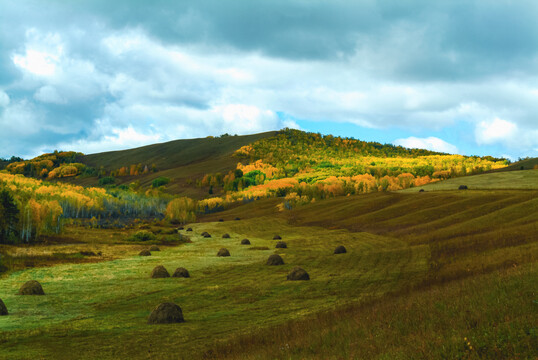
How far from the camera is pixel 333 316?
2444cm

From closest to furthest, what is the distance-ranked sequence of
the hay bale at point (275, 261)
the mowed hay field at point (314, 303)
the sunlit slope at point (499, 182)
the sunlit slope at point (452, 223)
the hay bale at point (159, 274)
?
the mowed hay field at point (314, 303), the sunlit slope at point (452, 223), the hay bale at point (159, 274), the hay bale at point (275, 261), the sunlit slope at point (499, 182)

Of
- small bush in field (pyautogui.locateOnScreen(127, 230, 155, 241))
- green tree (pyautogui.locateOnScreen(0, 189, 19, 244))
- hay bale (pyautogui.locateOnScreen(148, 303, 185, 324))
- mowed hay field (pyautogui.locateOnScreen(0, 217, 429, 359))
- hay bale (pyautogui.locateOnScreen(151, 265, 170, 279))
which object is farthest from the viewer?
small bush in field (pyautogui.locateOnScreen(127, 230, 155, 241))

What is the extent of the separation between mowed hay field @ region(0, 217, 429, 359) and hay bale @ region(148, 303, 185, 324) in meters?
0.67

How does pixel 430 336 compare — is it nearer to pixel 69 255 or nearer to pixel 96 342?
pixel 96 342

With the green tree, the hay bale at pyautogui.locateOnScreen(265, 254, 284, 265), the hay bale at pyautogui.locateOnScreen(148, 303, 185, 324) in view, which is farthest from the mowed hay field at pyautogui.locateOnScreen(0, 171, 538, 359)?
the green tree

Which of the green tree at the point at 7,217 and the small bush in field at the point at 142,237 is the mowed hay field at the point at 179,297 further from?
the small bush in field at the point at 142,237

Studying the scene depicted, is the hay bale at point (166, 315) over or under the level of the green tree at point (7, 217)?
under

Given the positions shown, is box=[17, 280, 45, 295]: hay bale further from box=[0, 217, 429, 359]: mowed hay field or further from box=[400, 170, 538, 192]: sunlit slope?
box=[400, 170, 538, 192]: sunlit slope

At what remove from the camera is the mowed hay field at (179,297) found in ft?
74.6

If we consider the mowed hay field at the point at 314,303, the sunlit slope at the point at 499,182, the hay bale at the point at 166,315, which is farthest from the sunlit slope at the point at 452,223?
the hay bale at the point at 166,315

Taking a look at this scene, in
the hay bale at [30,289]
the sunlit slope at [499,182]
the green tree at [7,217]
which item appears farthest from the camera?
the sunlit slope at [499,182]

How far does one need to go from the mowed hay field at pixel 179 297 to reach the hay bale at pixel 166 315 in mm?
670

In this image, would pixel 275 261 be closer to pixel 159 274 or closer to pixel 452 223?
pixel 159 274

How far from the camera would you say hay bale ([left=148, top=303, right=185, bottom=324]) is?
86.5 ft
